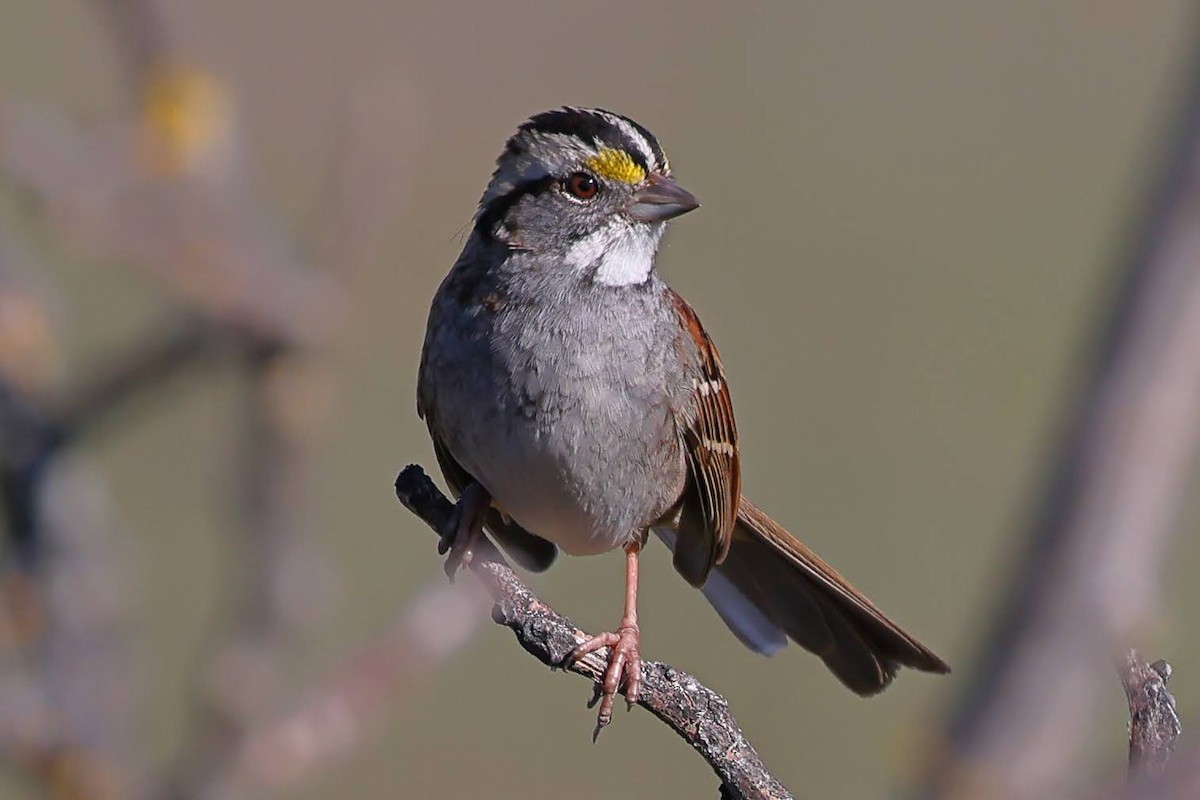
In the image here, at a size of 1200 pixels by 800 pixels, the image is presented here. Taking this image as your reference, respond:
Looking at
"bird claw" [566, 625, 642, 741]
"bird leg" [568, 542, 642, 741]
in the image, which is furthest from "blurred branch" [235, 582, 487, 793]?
"bird claw" [566, 625, 642, 741]

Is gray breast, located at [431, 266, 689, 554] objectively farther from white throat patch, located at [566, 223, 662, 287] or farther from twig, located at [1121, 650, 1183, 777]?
twig, located at [1121, 650, 1183, 777]

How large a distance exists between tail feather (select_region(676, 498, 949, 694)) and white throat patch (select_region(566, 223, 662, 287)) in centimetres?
84

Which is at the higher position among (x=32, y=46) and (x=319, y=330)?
(x=319, y=330)

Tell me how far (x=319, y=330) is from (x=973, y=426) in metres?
5.88

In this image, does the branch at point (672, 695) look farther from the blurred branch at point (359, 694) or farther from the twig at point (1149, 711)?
the twig at point (1149, 711)

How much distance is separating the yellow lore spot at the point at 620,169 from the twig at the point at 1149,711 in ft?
5.51

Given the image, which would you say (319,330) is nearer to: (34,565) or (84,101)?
(34,565)

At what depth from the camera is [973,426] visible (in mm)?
7914

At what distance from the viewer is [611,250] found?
3541 millimetres

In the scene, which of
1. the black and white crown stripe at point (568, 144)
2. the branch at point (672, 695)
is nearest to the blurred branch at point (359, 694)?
the branch at point (672, 695)

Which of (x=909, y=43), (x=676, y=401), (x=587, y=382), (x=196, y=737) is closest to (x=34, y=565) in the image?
(x=196, y=737)

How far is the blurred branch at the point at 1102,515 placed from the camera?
28.0 inches

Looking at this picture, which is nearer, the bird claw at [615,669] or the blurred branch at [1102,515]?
the blurred branch at [1102,515]

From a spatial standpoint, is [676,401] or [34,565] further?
[676,401]
